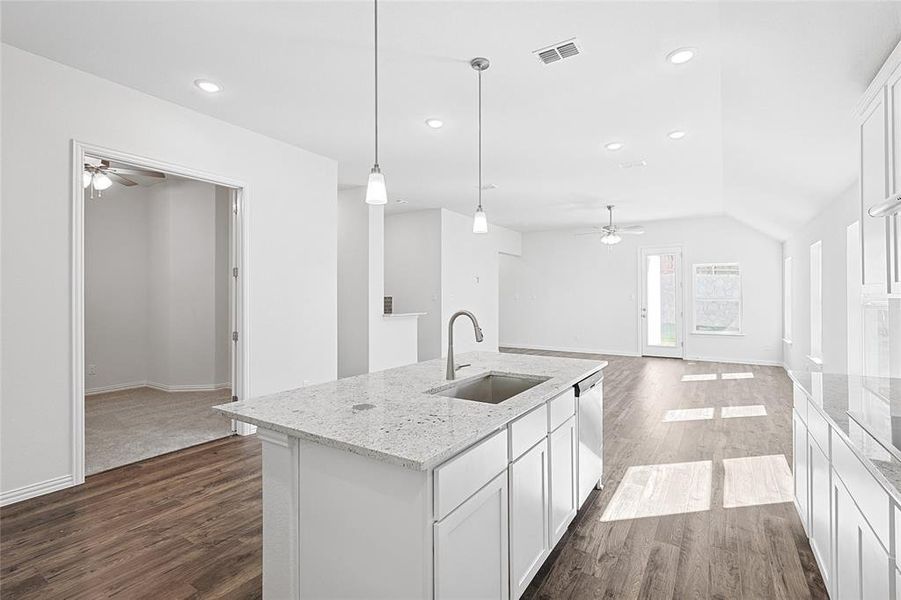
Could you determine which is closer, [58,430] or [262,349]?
[58,430]

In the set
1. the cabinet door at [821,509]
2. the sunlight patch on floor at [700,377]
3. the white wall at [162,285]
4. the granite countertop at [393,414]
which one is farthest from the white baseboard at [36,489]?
the sunlight patch on floor at [700,377]

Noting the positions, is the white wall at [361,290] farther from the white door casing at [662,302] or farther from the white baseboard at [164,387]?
the white door casing at [662,302]

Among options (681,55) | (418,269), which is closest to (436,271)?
(418,269)

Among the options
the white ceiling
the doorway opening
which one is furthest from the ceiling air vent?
the doorway opening

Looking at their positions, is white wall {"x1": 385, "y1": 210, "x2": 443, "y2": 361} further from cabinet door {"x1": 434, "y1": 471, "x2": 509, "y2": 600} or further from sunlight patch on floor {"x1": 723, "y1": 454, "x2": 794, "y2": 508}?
cabinet door {"x1": 434, "y1": 471, "x2": 509, "y2": 600}

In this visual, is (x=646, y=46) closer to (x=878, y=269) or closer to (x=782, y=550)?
(x=878, y=269)

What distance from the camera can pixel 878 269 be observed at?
2.30m

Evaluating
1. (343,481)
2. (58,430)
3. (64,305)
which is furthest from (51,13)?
(343,481)

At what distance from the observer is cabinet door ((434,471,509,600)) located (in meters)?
1.40

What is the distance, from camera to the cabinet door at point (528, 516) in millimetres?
1799

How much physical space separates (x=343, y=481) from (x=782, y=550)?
2.29 meters

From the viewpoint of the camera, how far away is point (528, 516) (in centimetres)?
193

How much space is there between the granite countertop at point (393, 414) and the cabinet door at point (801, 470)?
110cm

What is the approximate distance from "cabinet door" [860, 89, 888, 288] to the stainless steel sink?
173 cm
